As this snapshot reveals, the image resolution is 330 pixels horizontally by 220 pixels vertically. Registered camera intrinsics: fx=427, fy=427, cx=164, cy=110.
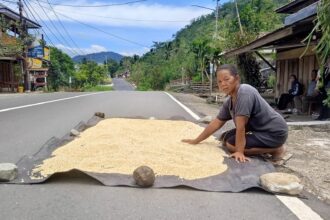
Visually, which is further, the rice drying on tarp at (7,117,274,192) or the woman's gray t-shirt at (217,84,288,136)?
the woman's gray t-shirt at (217,84,288,136)

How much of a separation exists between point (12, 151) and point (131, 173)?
2526 millimetres

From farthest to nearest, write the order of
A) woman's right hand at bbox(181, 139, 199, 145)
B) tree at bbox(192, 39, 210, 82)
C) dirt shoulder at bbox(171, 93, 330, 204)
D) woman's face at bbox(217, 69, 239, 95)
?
tree at bbox(192, 39, 210, 82), woman's right hand at bbox(181, 139, 199, 145), woman's face at bbox(217, 69, 239, 95), dirt shoulder at bbox(171, 93, 330, 204)

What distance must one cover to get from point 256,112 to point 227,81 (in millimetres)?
594

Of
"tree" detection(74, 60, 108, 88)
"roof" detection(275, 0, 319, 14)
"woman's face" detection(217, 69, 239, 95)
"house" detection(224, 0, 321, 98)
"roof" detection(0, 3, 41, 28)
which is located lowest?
"tree" detection(74, 60, 108, 88)

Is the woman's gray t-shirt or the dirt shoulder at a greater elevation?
the woman's gray t-shirt

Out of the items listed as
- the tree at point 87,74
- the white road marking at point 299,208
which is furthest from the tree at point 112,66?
the white road marking at point 299,208

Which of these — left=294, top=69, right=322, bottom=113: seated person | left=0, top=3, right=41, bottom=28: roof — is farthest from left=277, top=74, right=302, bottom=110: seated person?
left=0, top=3, right=41, bottom=28: roof

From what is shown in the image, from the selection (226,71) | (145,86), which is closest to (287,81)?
(226,71)

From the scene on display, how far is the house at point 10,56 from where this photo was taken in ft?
109

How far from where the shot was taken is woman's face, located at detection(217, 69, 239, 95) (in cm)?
583

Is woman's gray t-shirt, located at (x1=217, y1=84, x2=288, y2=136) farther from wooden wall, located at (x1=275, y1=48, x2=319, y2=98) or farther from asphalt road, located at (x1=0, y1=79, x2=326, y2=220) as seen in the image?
wooden wall, located at (x1=275, y1=48, x2=319, y2=98)

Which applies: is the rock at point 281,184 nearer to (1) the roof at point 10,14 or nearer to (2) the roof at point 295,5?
(2) the roof at point 295,5

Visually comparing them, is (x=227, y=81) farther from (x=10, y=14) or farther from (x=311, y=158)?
(x=10, y=14)

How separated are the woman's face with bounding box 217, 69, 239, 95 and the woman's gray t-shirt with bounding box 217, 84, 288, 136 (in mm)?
104
